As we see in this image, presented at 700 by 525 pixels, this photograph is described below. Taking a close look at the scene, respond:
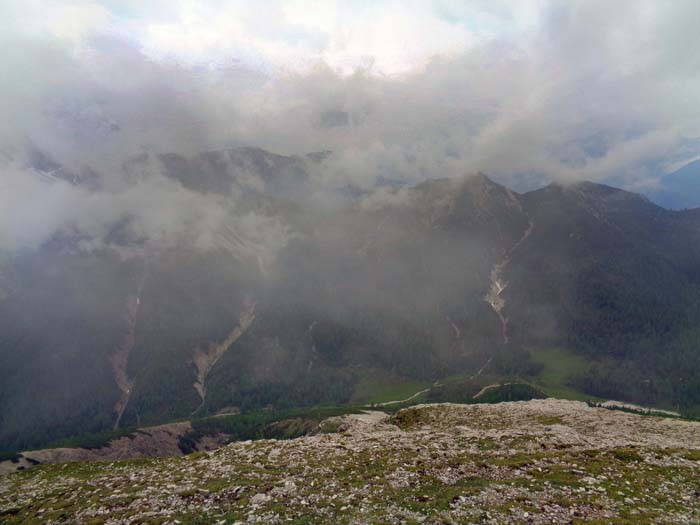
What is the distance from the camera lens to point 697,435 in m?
56.7

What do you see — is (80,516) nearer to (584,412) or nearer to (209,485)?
(209,485)

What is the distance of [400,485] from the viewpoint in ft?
104

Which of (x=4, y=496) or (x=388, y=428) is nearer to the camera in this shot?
(x=4, y=496)

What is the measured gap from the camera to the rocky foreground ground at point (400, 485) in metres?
26.5

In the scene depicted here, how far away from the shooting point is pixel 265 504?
2814cm

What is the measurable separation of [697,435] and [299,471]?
56148 mm

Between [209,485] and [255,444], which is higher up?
[209,485]

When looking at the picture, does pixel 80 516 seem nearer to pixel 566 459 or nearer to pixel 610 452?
pixel 566 459

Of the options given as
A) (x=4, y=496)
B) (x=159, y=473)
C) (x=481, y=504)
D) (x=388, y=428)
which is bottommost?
(x=388, y=428)

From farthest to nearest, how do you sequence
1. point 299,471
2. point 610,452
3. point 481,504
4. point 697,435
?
point 697,435, point 610,452, point 299,471, point 481,504

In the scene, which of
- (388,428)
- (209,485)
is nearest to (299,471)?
(209,485)

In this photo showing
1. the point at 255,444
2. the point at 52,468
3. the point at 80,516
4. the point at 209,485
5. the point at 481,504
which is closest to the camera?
the point at 481,504

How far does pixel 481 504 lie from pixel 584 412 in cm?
6164

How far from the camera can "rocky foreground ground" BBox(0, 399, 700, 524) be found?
26453 millimetres
